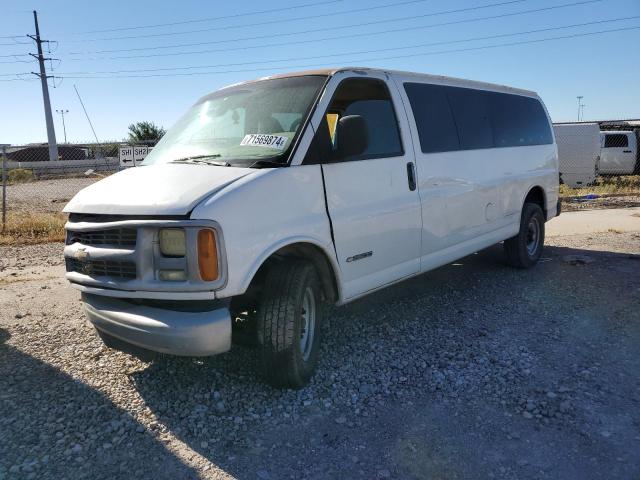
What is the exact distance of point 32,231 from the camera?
10008 millimetres

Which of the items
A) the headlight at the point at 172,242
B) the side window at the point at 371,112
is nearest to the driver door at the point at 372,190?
the side window at the point at 371,112

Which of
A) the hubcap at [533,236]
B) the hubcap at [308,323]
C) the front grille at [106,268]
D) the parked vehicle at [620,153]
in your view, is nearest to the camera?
the front grille at [106,268]

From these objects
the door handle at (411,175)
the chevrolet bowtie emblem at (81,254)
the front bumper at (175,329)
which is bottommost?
the front bumper at (175,329)

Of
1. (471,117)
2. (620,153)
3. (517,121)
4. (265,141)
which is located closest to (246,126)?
(265,141)

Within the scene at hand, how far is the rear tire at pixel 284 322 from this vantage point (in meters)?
3.45

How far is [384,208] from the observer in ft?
14.1

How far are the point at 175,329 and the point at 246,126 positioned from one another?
1706 mm

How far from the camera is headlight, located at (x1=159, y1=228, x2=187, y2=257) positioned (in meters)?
3.13

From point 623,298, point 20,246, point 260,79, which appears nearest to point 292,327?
point 260,79

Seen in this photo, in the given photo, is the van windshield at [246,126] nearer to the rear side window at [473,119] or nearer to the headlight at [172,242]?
the headlight at [172,242]

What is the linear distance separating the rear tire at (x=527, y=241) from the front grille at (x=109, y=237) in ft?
16.5

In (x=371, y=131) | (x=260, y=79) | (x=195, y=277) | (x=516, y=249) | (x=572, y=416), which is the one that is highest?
(x=260, y=79)

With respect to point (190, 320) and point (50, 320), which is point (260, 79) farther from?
point (50, 320)

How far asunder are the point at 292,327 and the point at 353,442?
801mm
